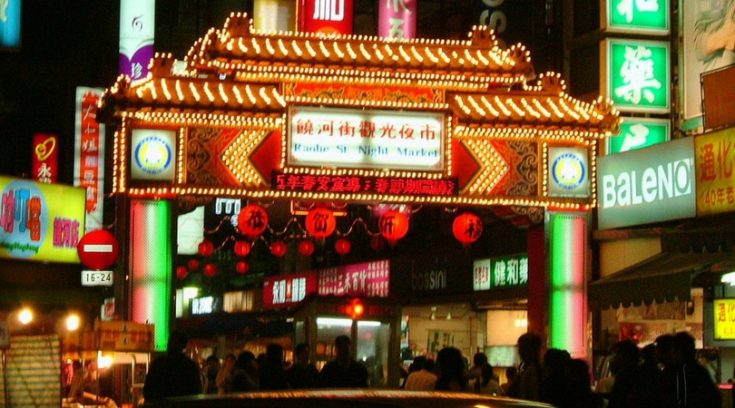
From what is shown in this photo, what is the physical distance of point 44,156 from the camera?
103 ft

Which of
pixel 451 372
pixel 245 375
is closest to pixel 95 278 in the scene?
pixel 245 375

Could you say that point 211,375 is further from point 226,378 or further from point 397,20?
point 397,20

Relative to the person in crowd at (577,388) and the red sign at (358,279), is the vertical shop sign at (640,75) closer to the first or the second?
the person in crowd at (577,388)

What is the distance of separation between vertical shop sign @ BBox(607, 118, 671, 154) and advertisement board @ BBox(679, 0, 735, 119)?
463mm

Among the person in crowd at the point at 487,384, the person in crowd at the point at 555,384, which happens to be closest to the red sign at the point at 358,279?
the person in crowd at the point at 487,384

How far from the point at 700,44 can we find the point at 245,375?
1052cm

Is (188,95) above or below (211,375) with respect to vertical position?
above

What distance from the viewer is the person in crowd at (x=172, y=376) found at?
13506mm

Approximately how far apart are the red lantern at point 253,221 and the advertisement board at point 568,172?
26.1 ft

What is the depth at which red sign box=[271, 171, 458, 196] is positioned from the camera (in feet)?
69.2

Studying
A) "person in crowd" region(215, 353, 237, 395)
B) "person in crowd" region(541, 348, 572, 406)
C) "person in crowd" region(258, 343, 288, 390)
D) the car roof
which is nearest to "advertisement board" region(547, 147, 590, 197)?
"person in crowd" region(215, 353, 237, 395)

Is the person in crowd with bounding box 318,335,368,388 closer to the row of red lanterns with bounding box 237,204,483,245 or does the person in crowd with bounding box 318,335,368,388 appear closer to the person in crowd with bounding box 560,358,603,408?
the person in crowd with bounding box 560,358,603,408

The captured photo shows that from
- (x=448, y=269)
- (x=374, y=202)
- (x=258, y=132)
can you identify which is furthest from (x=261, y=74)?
(x=448, y=269)

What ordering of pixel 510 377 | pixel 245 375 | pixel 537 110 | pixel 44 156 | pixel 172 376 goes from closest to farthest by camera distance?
1. pixel 172 376
2. pixel 245 375
3. pixel 510 377
4. pixel 537 110
5. pixel 44 156
